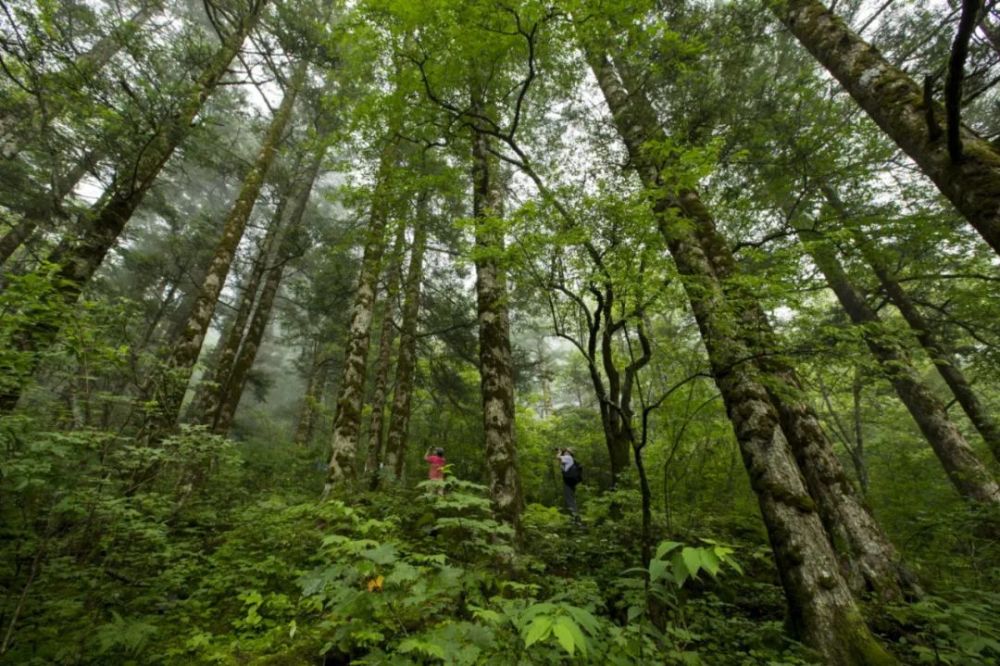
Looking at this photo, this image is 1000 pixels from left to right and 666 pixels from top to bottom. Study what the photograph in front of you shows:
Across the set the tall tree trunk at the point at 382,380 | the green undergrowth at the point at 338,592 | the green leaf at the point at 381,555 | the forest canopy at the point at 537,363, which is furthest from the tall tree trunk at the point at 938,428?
the tall tree trunk at the point at 382,380

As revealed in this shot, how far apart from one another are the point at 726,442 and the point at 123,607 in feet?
36.3

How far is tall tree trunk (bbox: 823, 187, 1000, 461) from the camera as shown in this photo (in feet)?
24.1

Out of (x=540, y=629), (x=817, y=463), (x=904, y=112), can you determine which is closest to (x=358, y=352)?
(x=540, y=629)

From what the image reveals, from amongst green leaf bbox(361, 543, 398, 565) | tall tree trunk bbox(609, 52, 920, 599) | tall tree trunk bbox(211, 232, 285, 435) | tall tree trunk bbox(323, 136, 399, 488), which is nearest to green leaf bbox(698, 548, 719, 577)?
green leaf bbox(361, 543, 398, 565)

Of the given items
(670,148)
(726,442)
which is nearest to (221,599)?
(670,148)

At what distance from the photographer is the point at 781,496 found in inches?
182

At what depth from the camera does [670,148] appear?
15.3 ft

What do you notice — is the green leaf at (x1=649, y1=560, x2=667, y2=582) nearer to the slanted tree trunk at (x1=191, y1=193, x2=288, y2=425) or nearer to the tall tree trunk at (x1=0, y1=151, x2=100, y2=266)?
the slanted tree trunk at (x1=191, y1=193, x2=288, y2=425)

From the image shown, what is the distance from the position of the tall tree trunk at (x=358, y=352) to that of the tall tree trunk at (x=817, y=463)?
18.0 ft

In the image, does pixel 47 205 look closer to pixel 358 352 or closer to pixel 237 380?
pixel 237 380

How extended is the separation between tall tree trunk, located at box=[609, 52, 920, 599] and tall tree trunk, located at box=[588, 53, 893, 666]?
0.78 ft

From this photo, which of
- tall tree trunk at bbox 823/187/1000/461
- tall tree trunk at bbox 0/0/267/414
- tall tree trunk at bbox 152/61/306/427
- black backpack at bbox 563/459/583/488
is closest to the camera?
tall tree trunk at bbox 0/0/267/414

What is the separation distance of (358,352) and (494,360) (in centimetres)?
309

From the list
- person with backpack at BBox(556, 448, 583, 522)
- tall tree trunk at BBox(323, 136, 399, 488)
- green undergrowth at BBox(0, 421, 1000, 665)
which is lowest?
green undergrowth at BBox(0, 421, 1000, 665)
